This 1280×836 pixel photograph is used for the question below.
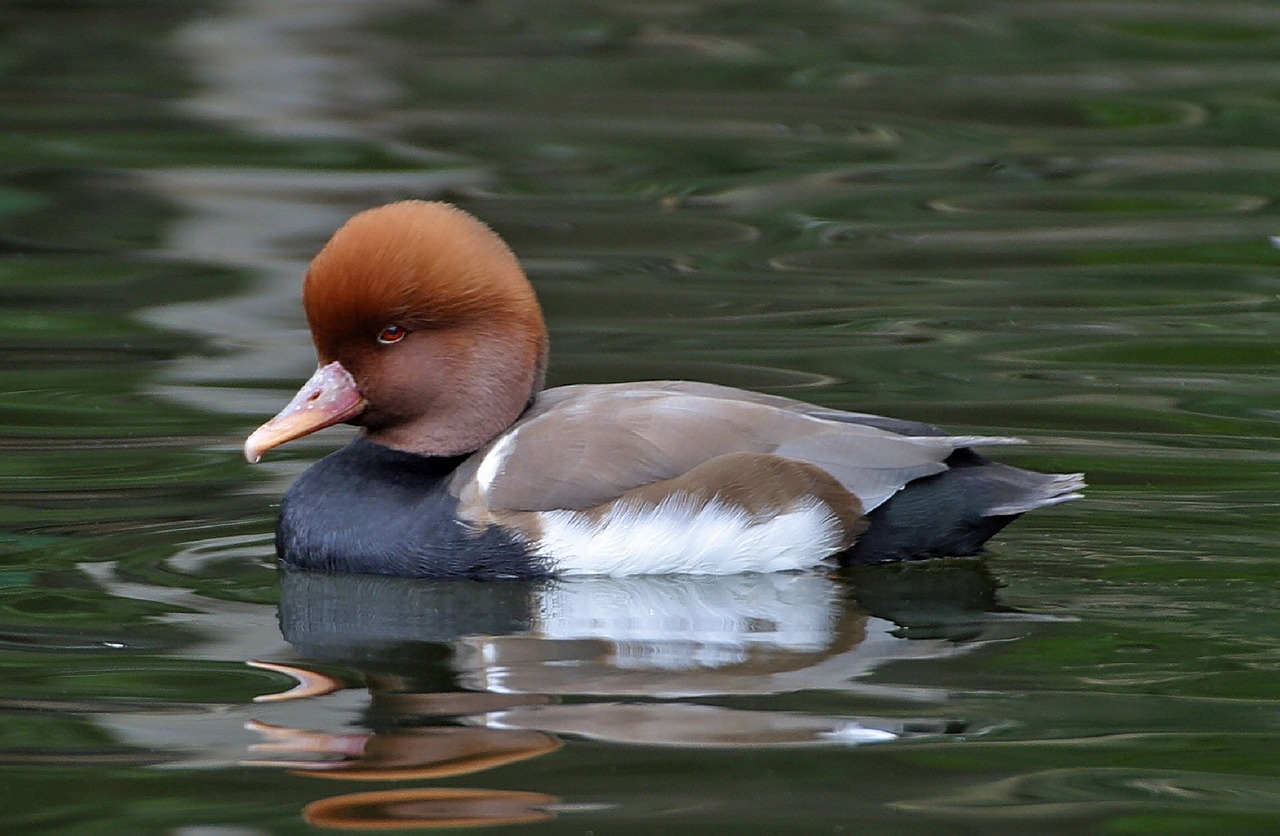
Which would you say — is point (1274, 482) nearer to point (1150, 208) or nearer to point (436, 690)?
point (436, 690)

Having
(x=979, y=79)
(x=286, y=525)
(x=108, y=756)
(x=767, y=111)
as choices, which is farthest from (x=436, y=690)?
(x=979, y=79)

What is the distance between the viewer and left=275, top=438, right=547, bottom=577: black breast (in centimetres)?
598

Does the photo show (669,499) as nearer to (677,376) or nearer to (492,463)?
Answer: (492,463)

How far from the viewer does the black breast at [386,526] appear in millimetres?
5980

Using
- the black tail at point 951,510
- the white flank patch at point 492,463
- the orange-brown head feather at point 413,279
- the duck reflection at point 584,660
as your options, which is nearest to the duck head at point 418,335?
the orange-brown head feather at point 413,279

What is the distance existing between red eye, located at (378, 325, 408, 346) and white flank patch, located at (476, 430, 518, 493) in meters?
0.41

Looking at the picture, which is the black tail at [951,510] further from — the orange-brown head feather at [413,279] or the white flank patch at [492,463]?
the orange-brown head feather at [413,279]

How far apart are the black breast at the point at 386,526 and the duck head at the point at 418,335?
9cm

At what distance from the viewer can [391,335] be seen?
240 inches

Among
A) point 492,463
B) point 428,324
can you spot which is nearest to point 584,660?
point 492,463

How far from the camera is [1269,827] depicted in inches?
163

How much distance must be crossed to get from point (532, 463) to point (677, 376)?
2.35m

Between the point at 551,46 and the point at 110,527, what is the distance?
9.21 m

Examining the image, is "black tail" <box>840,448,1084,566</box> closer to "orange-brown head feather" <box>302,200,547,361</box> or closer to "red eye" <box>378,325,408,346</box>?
"orange-brown head feather" <box>302,200,547,361</box>
